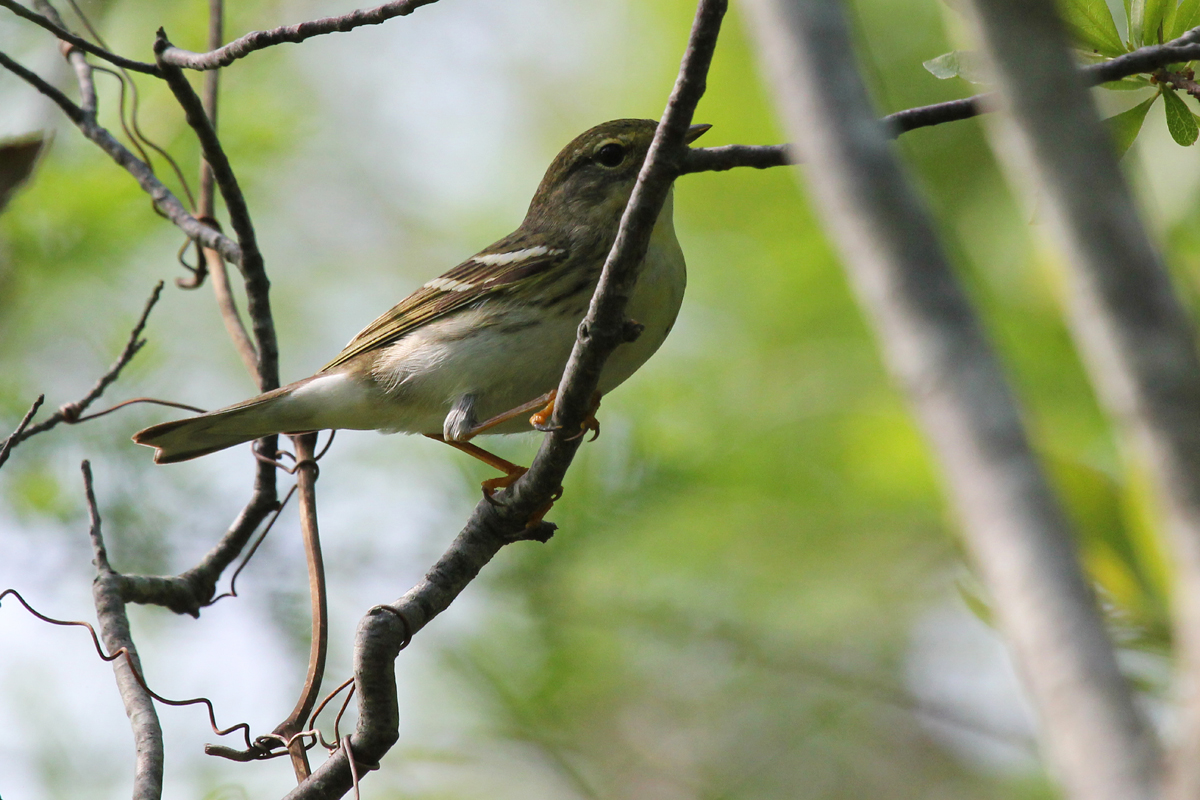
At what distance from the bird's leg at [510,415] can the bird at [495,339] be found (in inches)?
0.4

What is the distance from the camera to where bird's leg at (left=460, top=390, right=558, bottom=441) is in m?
3.32

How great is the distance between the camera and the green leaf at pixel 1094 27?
2299 millimetres

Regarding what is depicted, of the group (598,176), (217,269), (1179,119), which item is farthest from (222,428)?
(1179,119)

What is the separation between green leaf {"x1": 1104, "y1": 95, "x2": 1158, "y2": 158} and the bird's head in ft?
6.70

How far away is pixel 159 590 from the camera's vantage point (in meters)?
3.06

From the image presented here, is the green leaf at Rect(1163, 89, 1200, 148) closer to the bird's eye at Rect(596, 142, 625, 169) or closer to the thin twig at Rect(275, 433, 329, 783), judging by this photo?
the bird's eye at Rect(596, 142, 625, 169)

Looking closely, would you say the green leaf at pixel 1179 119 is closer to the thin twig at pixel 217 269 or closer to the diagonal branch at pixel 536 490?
the diagonal branch at pixel 536 490

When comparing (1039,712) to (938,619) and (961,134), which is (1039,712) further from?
(938,619)

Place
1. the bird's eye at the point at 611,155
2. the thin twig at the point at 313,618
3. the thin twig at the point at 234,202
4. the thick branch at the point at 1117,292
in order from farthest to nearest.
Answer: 1. the bird's eye at the point at 611,155
2. the thin twig at the point at 234,202
3. the thin twig at the point at 313,618
4. the thick branch at the point at 1117,292

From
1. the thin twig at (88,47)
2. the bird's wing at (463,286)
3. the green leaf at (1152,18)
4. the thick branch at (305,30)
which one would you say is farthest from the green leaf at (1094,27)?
the thin twig at (88,47)

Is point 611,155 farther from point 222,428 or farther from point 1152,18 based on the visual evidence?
point 1152,18

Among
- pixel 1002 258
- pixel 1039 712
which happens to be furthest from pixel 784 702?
pixel 1039 712

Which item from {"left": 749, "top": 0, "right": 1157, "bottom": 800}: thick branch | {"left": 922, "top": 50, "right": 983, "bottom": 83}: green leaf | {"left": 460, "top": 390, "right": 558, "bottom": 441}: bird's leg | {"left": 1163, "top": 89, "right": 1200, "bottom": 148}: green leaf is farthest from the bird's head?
{"left": 749, "top": 0, "right": 1157, "bottom": 800}: thick branch

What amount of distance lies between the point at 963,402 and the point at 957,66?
180cm
